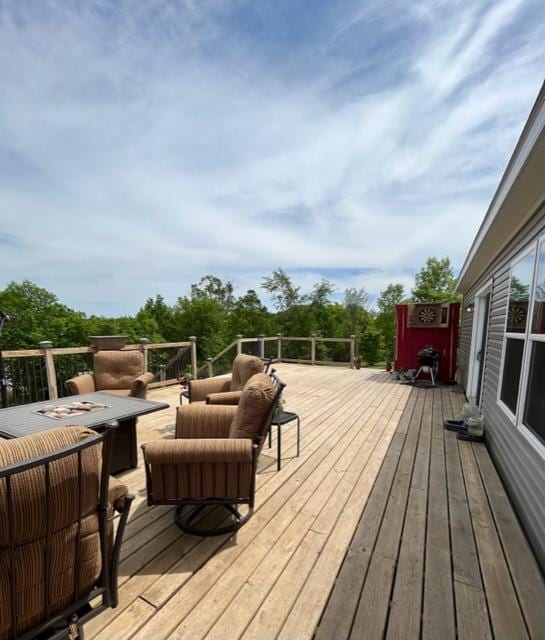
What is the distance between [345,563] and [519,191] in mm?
2882

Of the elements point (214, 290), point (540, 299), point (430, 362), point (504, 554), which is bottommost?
point (504, 554)

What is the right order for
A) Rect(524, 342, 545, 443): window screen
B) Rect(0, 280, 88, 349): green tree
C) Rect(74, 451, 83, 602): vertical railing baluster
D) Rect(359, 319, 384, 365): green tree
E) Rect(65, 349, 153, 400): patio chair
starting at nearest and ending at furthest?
Rect(74, 451, 83, 602): vertical railing baluster, Rect(524, 342, 545, 443): window screen, Rect(65, 349, 153, 400): patio chair, Rect(359, 319, 384, 365): green tree, Rect(0, 280, 88, 349): green tree

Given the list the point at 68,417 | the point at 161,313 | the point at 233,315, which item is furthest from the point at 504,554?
the point at 161,313

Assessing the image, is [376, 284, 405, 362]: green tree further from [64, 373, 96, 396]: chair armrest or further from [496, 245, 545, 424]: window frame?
[64, 373, 96, 396]: chair armrest

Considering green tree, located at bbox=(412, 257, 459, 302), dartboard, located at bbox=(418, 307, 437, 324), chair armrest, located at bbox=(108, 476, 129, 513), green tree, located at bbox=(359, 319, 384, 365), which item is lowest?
green tree, located at bbox=(359, 319, 384, 365)

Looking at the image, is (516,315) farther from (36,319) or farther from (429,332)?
(36,319)

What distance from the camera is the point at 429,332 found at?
7902 mm

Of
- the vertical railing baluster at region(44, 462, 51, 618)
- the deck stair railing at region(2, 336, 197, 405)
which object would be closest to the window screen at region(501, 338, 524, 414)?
the vertical railing baluster at region(44, 462, 51, 618)

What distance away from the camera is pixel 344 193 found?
7.95 meters

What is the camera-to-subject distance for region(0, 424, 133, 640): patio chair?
2.91ft

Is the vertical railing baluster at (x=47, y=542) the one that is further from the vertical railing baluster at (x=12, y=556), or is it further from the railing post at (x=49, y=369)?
the railing post at (x=49, y=369)

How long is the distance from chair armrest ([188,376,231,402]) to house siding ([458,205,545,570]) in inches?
111

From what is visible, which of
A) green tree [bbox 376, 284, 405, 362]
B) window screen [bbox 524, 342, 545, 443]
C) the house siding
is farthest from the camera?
green tree [bbox 376, 284, 405, 362]

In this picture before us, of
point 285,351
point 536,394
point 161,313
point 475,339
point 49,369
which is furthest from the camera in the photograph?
point 161,313
